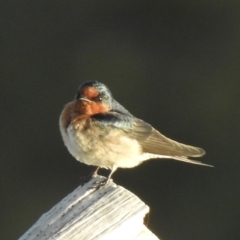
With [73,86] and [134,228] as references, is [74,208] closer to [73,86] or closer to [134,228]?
[134,228]

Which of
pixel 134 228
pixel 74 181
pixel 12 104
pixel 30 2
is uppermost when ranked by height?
pixel 30 2

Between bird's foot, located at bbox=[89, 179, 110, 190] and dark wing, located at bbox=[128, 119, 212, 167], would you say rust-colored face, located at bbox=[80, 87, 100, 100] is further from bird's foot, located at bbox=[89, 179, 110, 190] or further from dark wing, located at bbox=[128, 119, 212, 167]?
bird's foot, located at bbox=[89, 179, 110, 190]

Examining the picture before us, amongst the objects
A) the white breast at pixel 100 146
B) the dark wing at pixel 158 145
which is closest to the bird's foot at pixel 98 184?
the white breast at pixel 100 146

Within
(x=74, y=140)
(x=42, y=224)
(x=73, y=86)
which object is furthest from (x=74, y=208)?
(x=73, y=86)

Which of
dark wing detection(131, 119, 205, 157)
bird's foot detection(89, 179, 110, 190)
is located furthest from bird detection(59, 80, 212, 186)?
bird's foot detection(89, 179, 110, 190)

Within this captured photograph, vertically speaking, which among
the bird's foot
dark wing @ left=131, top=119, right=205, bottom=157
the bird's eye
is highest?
the bird's eye

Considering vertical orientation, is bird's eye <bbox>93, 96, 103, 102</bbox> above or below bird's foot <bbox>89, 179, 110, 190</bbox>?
above

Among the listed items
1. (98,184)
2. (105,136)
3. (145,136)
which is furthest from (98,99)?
(98,184)

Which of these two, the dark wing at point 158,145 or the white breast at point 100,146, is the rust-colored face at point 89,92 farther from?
the dark wing at point 158,145

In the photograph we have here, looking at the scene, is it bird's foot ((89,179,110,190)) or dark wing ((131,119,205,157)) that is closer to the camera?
bird's foot ((89,179,110,190))
